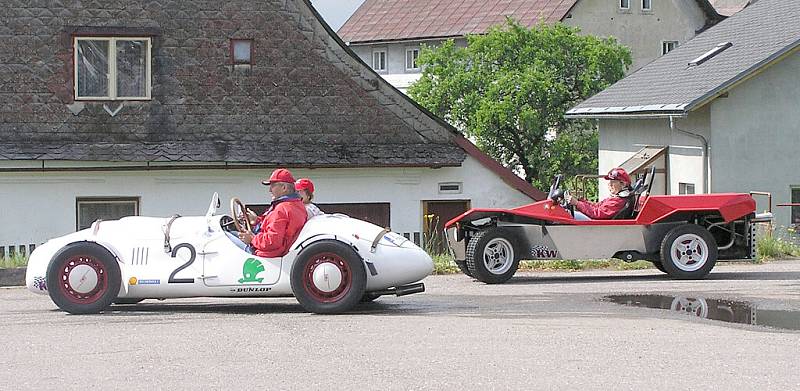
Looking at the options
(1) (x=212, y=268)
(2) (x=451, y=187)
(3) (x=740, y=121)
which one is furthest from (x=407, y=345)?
(3) (x=740, y=121)

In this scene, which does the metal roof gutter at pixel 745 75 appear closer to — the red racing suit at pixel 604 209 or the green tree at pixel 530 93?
the red racing suit at pixel 604 209

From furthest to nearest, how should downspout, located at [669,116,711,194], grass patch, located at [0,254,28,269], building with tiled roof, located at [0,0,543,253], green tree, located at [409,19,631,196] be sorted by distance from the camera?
green tree, located at [409,19,631,196], downspout, located at [669,116,711,194], building with tiled roof, located at [0,0,543,253], grass patch, located at [0,254,28,269]

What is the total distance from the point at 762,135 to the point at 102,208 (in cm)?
1649

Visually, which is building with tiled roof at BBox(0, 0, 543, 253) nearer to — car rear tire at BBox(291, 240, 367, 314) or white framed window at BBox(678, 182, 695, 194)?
white framed window at BBox(678, 182, 695, 194)

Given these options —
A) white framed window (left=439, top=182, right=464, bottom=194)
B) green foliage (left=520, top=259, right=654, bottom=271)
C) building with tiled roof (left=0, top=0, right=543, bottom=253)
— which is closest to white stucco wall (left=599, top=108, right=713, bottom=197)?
white framed window (left=439, top=182, right=464, bottom=194)

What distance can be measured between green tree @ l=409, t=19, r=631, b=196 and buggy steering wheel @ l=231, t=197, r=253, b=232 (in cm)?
4015

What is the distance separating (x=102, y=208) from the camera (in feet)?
94.8

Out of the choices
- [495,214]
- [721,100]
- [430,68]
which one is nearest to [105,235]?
[495,214]

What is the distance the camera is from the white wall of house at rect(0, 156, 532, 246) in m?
28.3

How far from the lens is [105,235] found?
14672 mm

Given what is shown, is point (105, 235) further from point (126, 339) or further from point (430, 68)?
point (430, 68)

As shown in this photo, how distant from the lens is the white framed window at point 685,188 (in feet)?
121

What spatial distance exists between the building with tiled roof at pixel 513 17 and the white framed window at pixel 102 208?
138 ft

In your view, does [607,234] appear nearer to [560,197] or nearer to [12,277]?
[560,197]
